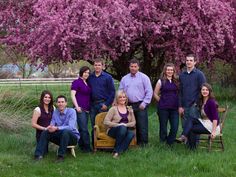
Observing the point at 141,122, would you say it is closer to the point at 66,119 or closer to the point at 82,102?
the point at 82,102

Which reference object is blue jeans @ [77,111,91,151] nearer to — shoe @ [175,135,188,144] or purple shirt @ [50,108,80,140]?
purple shirt @ [50,108,80,140]

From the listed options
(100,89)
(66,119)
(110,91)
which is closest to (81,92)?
(100,89)

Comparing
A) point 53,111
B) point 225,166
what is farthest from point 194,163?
point 53,111

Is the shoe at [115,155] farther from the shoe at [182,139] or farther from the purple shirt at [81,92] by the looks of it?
the shoe at [182,139]

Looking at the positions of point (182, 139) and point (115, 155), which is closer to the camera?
point (115, 155)

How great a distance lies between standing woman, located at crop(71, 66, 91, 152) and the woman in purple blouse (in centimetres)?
172

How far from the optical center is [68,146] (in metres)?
7.90

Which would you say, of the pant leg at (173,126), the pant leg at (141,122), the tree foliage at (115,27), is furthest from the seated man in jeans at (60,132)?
the tree foliage at (115,27)

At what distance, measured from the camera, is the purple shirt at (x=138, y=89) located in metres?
8.65

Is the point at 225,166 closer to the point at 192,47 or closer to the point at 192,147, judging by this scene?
the point at 192,147

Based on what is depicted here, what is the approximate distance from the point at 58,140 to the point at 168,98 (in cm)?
217

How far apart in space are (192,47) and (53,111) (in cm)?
706

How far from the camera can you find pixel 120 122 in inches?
328

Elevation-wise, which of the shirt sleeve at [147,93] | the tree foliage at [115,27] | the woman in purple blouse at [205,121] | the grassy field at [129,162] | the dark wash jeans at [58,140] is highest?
the tree foliage at [115,27]
